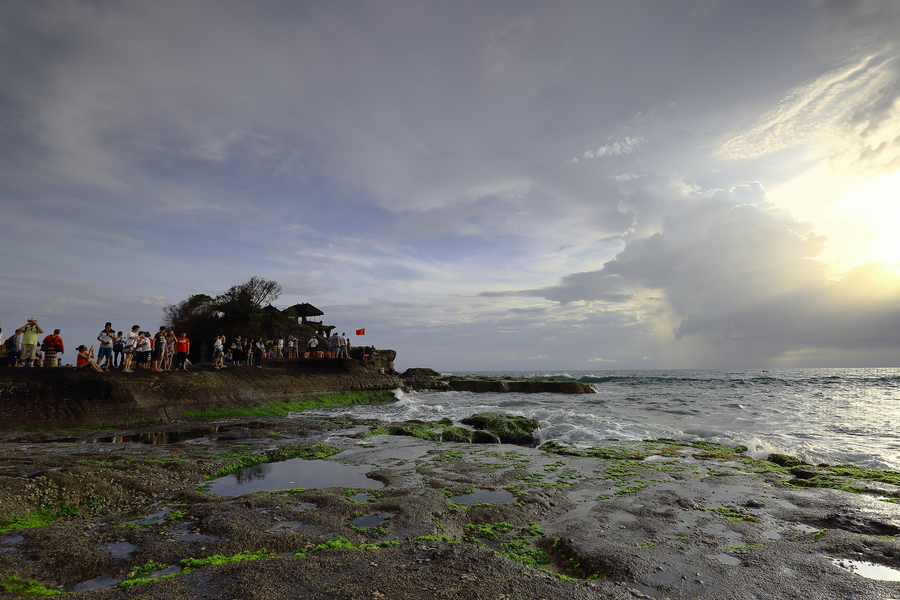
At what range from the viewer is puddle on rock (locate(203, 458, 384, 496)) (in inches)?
300

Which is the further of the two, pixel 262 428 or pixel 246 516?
pixel 262 428

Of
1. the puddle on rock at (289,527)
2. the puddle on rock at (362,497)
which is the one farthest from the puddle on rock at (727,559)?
the puddle on rock at (289,527)

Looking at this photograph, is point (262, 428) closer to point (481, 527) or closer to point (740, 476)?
point (481, 527)

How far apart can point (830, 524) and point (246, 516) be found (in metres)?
8.87

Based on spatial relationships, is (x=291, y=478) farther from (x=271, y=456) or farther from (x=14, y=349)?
(x=14, y=349)

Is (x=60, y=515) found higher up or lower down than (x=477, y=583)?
lower down

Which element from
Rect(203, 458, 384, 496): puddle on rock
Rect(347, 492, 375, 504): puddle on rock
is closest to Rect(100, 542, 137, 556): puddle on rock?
Rect(203, 458, 384, 496): puddle on rock

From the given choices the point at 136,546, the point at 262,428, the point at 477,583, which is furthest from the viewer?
the point at 262,428

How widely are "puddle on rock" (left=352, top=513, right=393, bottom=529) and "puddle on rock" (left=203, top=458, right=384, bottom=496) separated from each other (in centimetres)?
189

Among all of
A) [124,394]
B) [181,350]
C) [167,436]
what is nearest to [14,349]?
[181,350]

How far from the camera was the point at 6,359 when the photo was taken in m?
19.0

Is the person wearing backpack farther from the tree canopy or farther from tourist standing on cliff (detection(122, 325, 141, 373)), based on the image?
the tree canopy

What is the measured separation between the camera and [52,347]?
19750 millimetres

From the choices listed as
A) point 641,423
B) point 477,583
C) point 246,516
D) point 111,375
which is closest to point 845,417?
point 641,423
